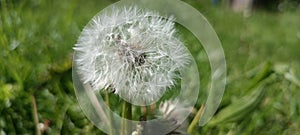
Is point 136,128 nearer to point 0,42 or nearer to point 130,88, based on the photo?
point 130,88

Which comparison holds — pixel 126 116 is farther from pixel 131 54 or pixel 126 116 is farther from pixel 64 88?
pixel 64 88

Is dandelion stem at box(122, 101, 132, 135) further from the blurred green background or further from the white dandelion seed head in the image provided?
the blurred green background

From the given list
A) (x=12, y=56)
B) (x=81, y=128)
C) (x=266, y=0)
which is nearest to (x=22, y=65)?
(x=12, y=56)

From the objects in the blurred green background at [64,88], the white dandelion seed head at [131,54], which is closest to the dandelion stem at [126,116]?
the white dandelion seed head at [131,54]

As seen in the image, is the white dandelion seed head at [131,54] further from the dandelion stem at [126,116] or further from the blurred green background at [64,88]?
the blurred green background at [64,88]

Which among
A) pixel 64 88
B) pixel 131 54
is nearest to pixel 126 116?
pixel 131 54

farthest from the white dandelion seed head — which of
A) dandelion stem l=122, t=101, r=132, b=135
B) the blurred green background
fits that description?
the blurred green background
